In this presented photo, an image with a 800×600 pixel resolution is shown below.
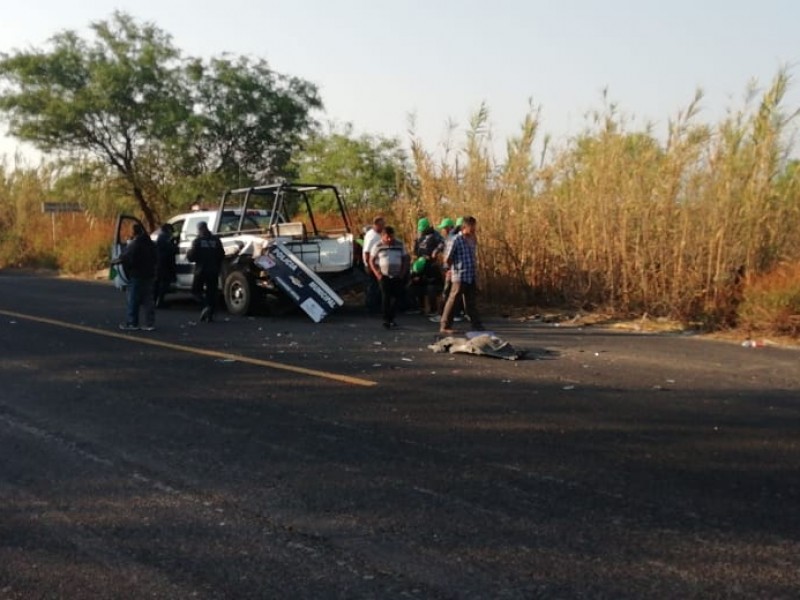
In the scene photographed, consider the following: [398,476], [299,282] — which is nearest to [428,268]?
[299,282]

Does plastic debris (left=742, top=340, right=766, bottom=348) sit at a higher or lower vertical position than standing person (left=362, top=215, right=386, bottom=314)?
lower

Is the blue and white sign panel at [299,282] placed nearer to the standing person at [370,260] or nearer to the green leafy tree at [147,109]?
Answer: the standing person at [370,260]

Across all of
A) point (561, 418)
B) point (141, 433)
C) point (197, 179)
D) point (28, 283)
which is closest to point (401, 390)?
point (561, 418)

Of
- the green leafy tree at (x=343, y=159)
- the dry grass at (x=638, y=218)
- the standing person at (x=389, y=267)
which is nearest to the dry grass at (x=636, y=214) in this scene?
the dry grass at (x=638, y=218)

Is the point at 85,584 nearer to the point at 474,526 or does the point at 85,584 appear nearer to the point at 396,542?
the point at 396,542

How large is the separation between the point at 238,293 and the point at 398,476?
35.6ft

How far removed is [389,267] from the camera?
1420 cm

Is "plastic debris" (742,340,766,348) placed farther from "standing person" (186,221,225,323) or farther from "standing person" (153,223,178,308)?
"standing person" (153,223,178,308)

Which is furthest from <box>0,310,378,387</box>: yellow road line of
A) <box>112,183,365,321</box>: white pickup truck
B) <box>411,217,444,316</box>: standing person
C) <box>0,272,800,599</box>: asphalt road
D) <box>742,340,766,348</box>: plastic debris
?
<box>742,340,766,348</box>: plastic debris

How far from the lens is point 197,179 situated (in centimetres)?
3039

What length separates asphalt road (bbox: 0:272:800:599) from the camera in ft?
14.5

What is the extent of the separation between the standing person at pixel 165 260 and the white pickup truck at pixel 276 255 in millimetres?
386

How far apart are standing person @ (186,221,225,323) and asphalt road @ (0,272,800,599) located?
13.5 ft

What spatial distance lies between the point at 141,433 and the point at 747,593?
4667 mm
